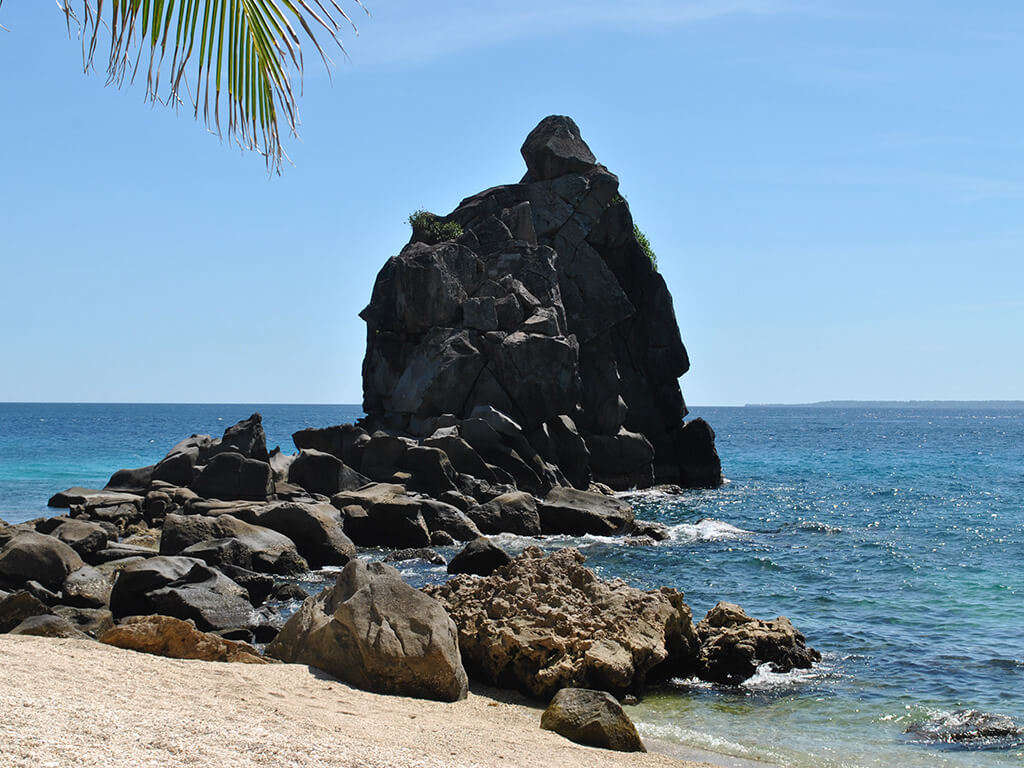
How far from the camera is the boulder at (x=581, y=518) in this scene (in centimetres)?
3316

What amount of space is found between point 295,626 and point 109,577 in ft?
29.1

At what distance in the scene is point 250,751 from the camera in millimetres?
7117

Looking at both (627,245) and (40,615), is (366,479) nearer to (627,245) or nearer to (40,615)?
(40,615)

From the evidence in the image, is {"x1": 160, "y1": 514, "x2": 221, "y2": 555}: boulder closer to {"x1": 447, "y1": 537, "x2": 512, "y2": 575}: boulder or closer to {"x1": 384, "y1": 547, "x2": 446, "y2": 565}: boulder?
{"x1": 384, "y1": 547, "x2": 446, "y2": 565}: boulder

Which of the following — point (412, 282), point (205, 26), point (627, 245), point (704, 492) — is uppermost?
point (627, 245)

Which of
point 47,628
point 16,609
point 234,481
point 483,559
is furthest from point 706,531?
point 47,628

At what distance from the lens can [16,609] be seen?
15016 mm

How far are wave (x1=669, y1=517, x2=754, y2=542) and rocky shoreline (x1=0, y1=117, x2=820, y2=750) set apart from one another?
1.19 meters

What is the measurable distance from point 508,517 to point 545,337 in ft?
51.0

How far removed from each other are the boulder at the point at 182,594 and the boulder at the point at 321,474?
16.7 m

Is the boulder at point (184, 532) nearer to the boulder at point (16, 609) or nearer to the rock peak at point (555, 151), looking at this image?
the boulder at point (16, 609)

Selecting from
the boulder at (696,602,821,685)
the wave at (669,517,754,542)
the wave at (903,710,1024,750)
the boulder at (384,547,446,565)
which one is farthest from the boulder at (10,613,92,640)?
the wave at (669,517,754,542)

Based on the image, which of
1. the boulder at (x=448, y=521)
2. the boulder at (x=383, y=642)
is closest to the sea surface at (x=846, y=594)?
the boulder at (x=448, y=521)

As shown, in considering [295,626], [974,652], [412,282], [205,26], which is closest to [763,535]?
[974,652]
